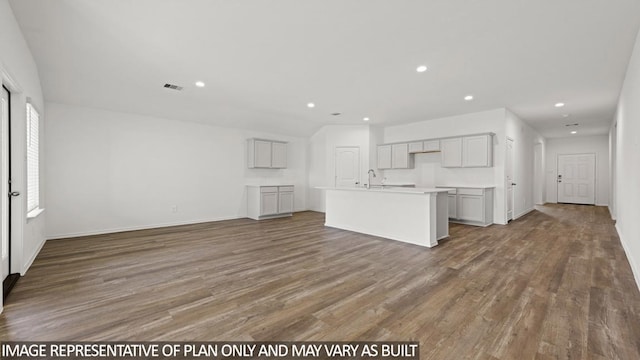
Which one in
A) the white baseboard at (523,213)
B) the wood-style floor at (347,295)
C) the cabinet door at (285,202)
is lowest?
the wood-style floor at (347,295)

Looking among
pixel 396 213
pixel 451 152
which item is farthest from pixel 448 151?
pixel 396 213

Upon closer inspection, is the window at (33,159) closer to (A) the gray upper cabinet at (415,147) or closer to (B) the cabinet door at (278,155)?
(B) the cabinet door at (278,155)

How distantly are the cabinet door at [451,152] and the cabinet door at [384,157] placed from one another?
1409mm

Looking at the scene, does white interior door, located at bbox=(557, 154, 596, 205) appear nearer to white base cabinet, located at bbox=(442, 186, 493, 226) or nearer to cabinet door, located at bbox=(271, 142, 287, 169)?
white base cabinet, located at bbox=(442, 186, 493, 226)

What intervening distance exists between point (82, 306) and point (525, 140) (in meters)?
9.37

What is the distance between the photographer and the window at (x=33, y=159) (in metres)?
3.62

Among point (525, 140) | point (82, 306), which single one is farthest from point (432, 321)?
point (525, 140)

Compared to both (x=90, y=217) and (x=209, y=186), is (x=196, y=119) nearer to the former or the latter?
(x=209, y=186)

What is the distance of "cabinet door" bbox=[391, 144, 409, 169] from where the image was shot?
7212mm

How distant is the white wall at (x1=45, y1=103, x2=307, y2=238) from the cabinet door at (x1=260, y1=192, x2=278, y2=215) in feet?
2.17

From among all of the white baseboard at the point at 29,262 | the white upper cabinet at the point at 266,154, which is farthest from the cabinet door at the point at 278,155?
the white baseboard at the point at 29,262

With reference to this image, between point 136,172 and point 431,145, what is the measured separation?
6.53 m

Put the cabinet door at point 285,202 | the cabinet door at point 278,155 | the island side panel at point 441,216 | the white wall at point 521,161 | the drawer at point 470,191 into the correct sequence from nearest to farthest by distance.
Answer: the island side panel at point 441,216 → the drawer at point 470,191 → the white wall at point 521,161 → the cabinet door at point 285,202 → the cabinet door at point 278,155

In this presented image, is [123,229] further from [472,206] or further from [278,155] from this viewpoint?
[472,206]
